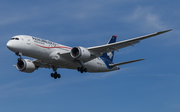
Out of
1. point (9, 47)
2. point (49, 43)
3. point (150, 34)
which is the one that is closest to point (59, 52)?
point (49, 43)

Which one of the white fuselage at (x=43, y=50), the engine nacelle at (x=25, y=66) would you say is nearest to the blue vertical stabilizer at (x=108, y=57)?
the white fuselage at (x=43, y=50)

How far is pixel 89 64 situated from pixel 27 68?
9.02 m

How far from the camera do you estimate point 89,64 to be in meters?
40.9

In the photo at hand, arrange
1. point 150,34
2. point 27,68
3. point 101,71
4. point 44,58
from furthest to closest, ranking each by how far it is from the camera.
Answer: point 101,71 → point 27,68 → point 44,58 → point 150,34

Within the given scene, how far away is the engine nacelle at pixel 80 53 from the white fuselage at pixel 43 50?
1.53 metres

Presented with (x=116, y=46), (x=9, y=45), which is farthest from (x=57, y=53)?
(x=116, y=46)

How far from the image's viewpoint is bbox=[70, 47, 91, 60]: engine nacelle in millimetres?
36281

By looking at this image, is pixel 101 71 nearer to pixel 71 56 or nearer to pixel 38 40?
pixel 71 56

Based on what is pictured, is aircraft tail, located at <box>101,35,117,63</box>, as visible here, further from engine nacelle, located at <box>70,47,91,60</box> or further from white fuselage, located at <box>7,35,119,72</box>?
engine nacelle, located at <box>70,47,91,60</box>

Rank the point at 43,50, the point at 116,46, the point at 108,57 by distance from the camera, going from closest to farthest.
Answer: the point at 43,50 → the point at 116,46 → the point at 108,57

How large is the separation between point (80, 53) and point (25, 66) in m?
8.93

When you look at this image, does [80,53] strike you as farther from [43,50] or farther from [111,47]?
[43,50]

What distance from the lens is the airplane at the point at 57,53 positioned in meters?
34.7

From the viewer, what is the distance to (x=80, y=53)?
3622 cm
